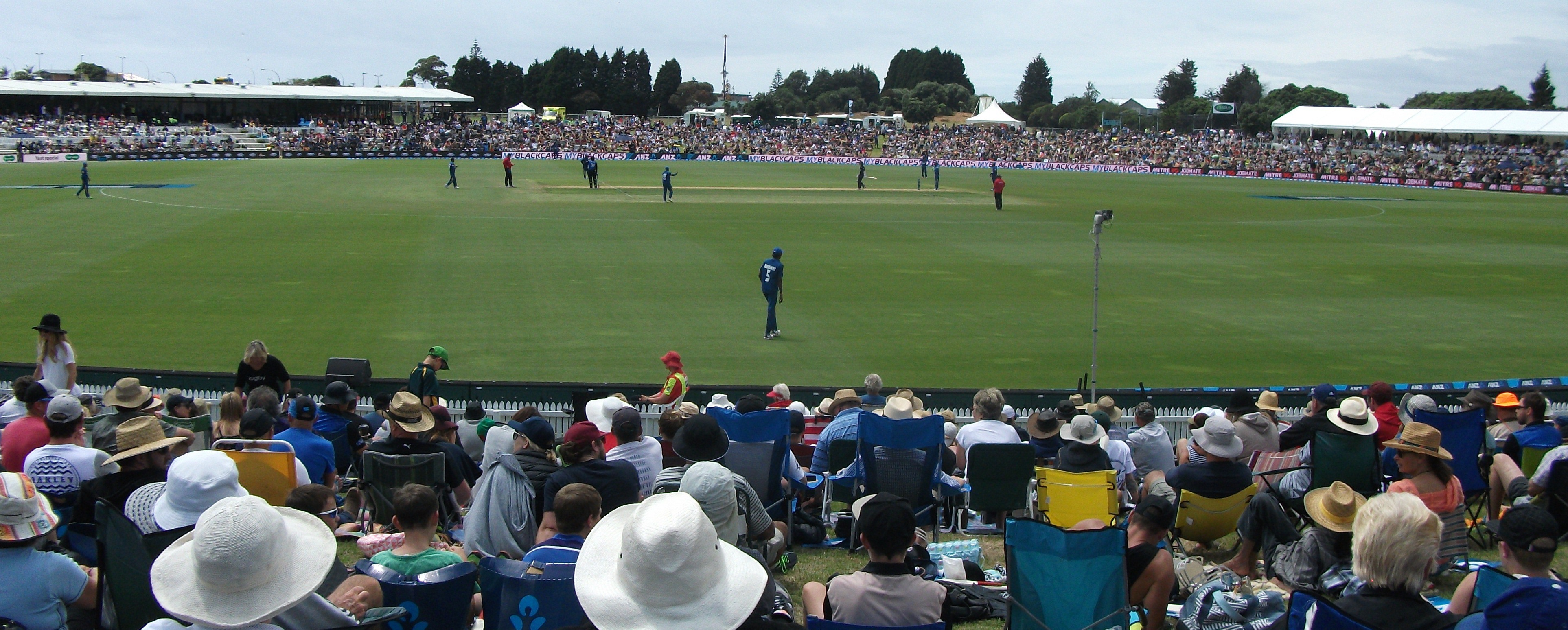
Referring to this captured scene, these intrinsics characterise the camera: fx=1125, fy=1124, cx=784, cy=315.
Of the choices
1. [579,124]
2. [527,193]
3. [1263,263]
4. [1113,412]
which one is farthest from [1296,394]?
[579,124]

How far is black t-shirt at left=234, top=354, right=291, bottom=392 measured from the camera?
12.9 meters

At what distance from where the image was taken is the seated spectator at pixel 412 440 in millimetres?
8625

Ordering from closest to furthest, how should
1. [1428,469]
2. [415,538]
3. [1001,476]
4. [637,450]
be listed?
[415,538]
[1428,469]
[637,450]
[1001,476]

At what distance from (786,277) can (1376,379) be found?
13.3 meters

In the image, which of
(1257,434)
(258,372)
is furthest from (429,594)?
(258,372)

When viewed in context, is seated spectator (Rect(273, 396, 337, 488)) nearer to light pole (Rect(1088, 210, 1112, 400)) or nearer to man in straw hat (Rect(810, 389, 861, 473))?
man in straw hat (Rect(810, 389, 861, 473))

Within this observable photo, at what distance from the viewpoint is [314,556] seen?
4332 mm

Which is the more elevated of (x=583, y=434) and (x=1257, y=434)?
(x=583, y=434)

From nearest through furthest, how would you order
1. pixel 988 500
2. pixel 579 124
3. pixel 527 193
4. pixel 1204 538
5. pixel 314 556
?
pixel 314 556 < pixel 1204 538 < pixel 988 500 < pixel 527 193 < pixel 579 124

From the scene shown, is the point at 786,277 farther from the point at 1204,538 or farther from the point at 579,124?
the point at 579,124

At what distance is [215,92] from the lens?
106m

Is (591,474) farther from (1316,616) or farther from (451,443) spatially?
(1316,616)

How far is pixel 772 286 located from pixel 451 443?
11.3 m

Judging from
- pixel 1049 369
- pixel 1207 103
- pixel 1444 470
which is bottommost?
pixel 1049 369
